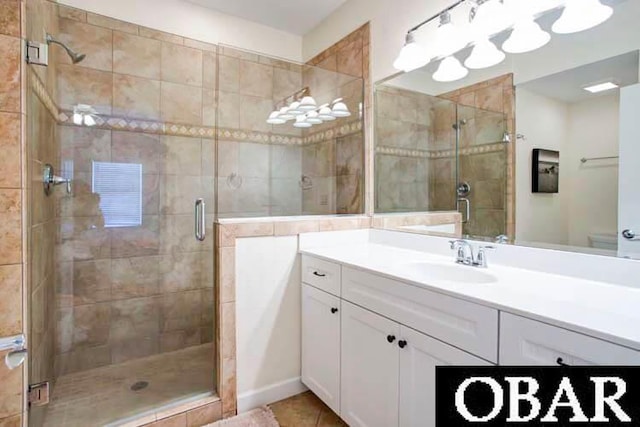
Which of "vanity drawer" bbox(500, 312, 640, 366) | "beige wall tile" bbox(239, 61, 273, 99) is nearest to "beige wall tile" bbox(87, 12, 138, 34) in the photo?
"beige wall tile" bbox(239, 61, 273, 99)

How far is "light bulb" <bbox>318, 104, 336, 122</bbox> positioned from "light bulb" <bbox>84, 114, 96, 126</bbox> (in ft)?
4.91

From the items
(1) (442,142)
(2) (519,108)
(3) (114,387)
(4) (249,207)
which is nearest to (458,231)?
(1) (442,142)

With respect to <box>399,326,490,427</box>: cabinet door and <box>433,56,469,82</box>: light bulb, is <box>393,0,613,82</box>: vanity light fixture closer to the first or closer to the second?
<box>433,56,469,82</box>: light bulb

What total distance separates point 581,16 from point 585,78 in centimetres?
24

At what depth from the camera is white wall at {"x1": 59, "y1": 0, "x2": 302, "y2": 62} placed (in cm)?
221

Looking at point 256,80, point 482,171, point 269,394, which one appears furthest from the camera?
point 256,80

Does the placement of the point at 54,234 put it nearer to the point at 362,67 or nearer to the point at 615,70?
the point at 362,67

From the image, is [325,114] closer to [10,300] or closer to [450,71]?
[450,71]

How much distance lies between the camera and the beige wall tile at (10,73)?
1238 mm

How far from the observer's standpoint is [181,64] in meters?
2.33

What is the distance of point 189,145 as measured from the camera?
240cm

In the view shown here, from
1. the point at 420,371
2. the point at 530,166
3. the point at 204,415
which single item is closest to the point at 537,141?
the point at 530,166

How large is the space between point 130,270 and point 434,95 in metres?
2.25

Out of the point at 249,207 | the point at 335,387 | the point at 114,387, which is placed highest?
the point at 249,207
